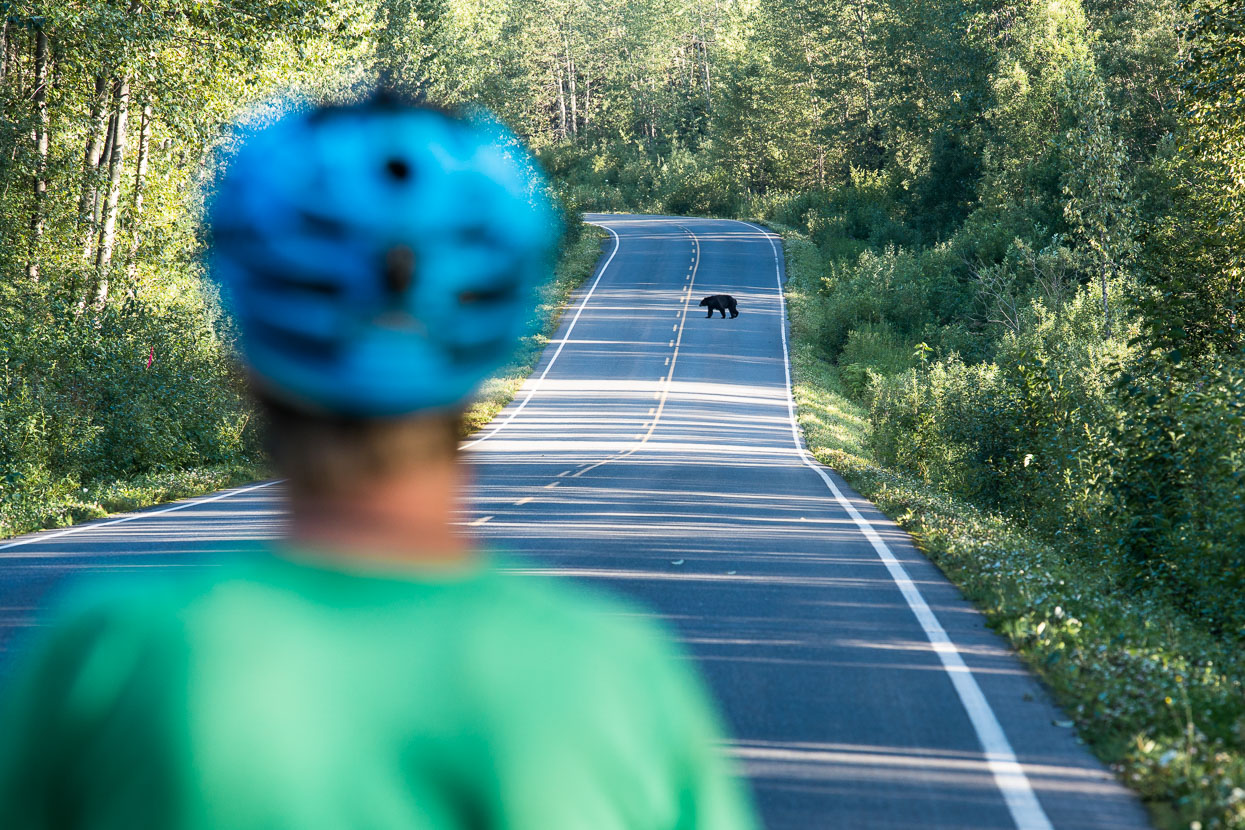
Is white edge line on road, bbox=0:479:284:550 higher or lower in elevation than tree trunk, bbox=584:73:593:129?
lower

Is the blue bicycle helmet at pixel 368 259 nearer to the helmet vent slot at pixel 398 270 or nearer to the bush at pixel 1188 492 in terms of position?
the helmet vent slot at pixel 398 270

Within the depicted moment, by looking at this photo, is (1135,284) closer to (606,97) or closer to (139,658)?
(139,658)

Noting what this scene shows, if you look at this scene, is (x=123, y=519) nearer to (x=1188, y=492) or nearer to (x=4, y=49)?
(x=1188, y=492)

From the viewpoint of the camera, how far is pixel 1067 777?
19.6 ft

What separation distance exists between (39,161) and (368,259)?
27.3 meters

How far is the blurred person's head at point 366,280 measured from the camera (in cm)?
87

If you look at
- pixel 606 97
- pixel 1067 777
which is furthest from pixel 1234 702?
pixel 606 97

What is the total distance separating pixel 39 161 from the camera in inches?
985

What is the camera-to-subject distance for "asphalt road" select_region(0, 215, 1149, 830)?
5.77 metres

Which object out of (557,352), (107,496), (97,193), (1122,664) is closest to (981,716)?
(1122,664)

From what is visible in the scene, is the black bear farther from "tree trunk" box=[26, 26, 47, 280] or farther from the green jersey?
the green jersey

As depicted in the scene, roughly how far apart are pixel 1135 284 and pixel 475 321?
120ft

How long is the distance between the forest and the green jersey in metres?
0.33

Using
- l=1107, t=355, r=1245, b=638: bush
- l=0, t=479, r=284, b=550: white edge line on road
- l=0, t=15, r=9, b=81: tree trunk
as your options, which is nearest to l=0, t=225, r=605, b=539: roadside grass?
l=0, t=479, r=284, b=550: white edge line on road
